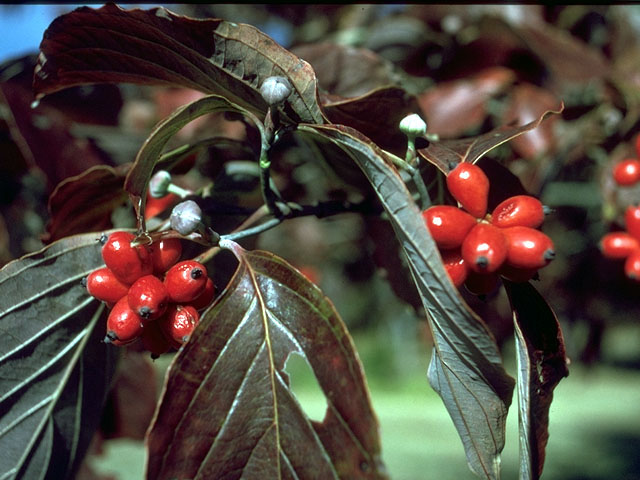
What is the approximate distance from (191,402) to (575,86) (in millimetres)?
1622

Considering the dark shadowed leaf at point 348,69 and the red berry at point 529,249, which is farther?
the dark shadowed leaf at point 348,69

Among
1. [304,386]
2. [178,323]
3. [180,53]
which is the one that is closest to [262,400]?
[178,323]

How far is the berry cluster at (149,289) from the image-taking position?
0.83 m

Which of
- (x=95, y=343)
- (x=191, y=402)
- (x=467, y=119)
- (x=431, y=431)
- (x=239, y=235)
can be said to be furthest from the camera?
(x=431, y=431)

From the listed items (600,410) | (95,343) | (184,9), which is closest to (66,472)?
(95,343)

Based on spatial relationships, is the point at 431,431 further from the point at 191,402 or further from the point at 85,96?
the point at 191,402

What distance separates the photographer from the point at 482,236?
2.56 feet

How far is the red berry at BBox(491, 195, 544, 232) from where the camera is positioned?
83 cm

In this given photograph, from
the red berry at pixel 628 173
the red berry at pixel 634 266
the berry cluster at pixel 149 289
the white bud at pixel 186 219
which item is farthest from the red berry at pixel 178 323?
the red berry at pixel 628 173

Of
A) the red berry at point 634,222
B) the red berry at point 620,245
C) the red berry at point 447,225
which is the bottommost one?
the red berry at point 447,225

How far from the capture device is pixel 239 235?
3.05ft

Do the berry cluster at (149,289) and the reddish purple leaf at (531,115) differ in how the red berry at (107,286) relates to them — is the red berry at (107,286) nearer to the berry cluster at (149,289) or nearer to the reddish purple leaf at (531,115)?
the berry cluster at (149,289)

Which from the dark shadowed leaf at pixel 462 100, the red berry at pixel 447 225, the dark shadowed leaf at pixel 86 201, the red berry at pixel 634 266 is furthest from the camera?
the dark shadowed leaf at pixel 462 100

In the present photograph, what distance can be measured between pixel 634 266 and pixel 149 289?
103cm
